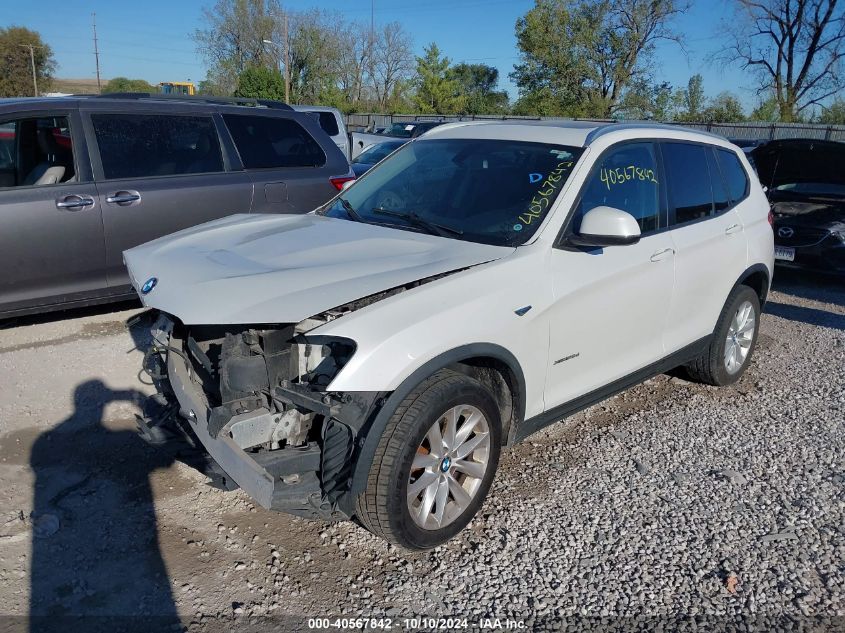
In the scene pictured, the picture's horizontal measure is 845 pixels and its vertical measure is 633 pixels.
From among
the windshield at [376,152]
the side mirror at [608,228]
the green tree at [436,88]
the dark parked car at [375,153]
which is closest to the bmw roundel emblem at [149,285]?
the side mirror at [608,228]

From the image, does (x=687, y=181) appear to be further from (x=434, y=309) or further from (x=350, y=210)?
(x=434, y=309)

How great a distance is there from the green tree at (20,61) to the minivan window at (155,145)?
6337 centimetres

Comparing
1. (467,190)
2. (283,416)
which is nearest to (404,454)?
(283,416)

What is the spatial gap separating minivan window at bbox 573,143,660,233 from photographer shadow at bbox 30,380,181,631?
260cm

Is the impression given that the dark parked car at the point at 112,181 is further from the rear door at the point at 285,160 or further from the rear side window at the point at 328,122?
the rear side window at the point at 328,122

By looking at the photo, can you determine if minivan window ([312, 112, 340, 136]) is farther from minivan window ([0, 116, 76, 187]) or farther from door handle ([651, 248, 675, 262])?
door handle ([651, 248, 675, 262])

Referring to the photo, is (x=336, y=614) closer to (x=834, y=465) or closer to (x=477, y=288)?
(x=477, y=288)

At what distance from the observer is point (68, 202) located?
5.36 m

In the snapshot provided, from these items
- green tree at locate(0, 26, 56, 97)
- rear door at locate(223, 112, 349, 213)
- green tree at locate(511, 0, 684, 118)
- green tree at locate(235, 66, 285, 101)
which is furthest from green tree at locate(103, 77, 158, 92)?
rear door at locate(223, 112, 349, 213)

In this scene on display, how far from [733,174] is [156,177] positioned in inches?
177

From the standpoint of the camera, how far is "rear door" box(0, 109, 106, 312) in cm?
518

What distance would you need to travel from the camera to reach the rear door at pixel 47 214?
5.18 m

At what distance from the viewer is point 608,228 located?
344 cm

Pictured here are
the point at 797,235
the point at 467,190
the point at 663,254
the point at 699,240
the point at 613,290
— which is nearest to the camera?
the point at 613,290
